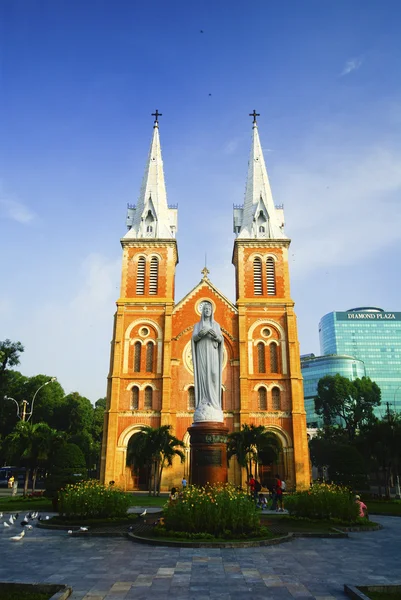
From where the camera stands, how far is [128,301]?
40.5 metres

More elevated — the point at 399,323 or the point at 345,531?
the point at 399,323

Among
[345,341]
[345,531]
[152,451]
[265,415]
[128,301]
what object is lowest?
[345,531]

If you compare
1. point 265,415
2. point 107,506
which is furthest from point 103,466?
point 107,506

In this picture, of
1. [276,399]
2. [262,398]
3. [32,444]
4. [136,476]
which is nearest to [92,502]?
[32,444]

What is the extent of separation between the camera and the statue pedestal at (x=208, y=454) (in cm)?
1433

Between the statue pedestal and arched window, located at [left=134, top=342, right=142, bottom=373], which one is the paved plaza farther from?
arched window, located at [left=134, top=342, right=142, bottom=373]

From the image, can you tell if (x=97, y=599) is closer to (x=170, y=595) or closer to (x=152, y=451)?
(x=170, y=595)

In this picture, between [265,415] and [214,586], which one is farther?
[265,415]

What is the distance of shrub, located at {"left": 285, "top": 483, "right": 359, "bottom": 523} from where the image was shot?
14166mm

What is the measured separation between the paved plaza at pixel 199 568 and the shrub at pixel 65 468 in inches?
514

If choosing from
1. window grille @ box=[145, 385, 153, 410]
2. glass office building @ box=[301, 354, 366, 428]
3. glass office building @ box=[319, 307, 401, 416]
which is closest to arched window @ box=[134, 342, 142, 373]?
window grille @ box=[145, 385, 153, 410]

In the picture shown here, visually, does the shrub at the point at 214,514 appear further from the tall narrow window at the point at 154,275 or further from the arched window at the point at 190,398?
the tall narrow window at the point at 154,275

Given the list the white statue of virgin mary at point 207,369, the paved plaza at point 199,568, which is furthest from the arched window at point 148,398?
the paved plaza at point 199,568

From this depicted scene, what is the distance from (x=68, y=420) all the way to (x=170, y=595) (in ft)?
173
